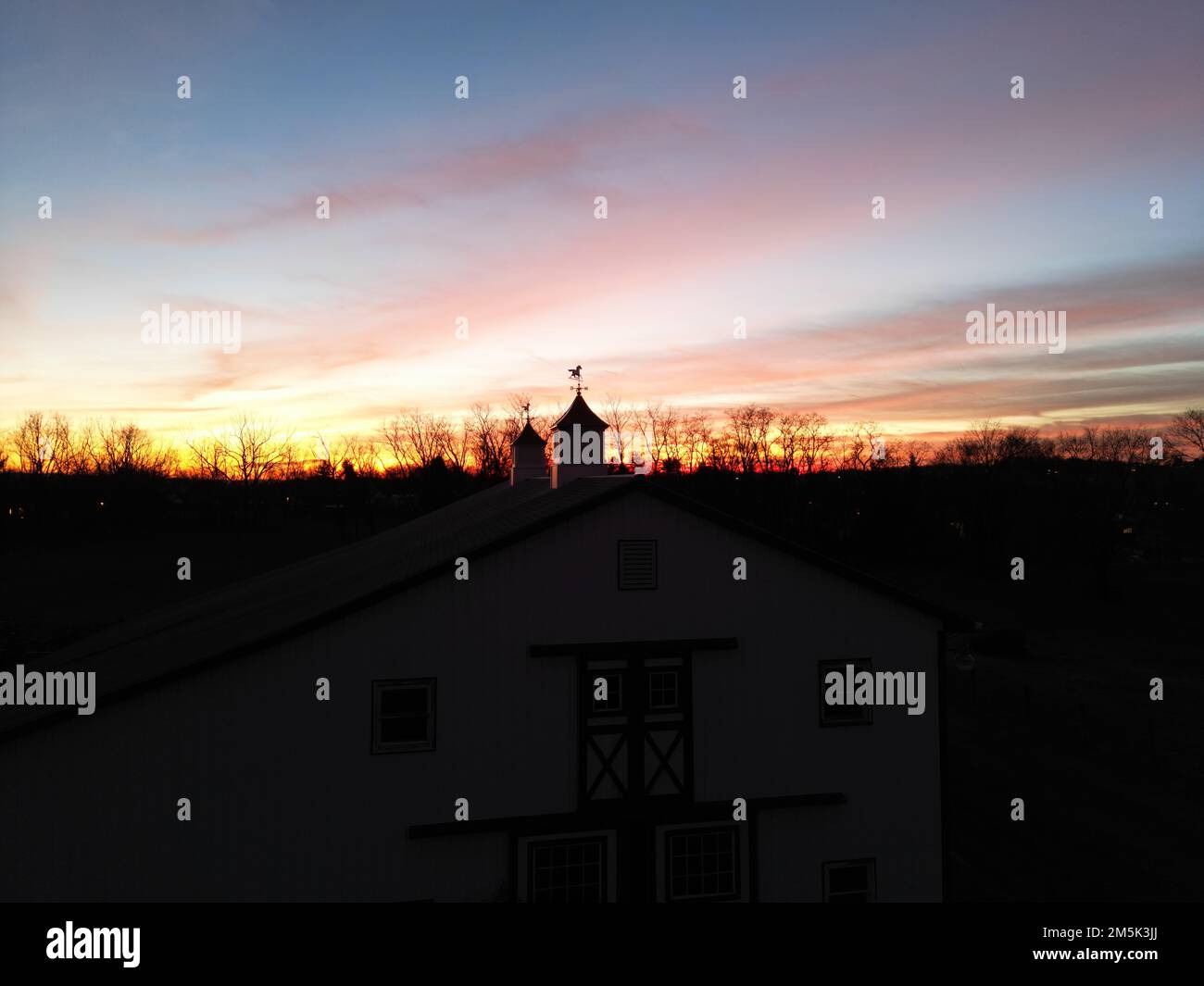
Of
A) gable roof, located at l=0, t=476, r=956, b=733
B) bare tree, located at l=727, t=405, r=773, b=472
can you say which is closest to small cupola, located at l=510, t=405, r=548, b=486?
gable roof, located at l=0, t=476, r=956, b=733

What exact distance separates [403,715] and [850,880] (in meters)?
9.29

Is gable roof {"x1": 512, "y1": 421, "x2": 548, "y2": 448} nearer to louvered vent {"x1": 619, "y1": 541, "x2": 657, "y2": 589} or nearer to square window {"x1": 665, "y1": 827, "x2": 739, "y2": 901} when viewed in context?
louvered vent {"x1": 619, "y1": 541, "x2": 657, "y2": 589}

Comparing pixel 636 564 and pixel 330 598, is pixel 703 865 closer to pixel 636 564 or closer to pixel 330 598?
pixel 636 564

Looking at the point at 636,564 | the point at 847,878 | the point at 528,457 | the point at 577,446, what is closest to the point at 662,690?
the point at 636,564

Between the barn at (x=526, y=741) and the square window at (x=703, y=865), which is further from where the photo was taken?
the square window at (x=703, y=865)

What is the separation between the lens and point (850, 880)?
15961 mm

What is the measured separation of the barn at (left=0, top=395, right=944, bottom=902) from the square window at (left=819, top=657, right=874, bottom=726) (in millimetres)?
58

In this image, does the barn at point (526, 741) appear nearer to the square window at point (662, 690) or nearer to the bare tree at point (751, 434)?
the square window at point (662, 690)

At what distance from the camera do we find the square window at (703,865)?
15305 mm

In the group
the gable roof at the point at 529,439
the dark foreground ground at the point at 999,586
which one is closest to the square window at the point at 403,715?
the dark foreground ground at the point at 999,586

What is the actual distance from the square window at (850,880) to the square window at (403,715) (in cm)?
813
